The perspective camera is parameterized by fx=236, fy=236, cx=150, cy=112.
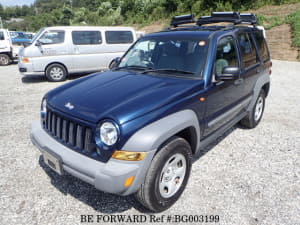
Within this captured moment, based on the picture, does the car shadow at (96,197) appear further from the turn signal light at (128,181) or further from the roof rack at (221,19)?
the roof rack at (221,19)

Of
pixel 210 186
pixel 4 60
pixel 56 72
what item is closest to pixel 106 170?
pixel 210 186

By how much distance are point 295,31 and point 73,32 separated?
12.6 m

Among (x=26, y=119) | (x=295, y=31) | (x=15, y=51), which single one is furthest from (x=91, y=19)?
(x=26, y=119)

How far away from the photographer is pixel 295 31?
1387cm

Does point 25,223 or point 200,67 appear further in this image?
point 200,67

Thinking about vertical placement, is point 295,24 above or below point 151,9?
below

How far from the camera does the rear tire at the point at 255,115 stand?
4.35 metres

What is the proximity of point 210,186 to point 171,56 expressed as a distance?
177 cm

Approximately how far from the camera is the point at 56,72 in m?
8.74

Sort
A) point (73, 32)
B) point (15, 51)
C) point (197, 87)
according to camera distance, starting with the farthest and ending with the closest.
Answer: point (15, 51), point (73, 32), point (197, 87)

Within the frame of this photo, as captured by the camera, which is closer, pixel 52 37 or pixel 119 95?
pixel 119 95

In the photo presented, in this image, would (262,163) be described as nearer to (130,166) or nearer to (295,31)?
(130,166)

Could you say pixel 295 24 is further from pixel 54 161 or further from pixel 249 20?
pixel 54 161

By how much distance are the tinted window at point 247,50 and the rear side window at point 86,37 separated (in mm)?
6577
